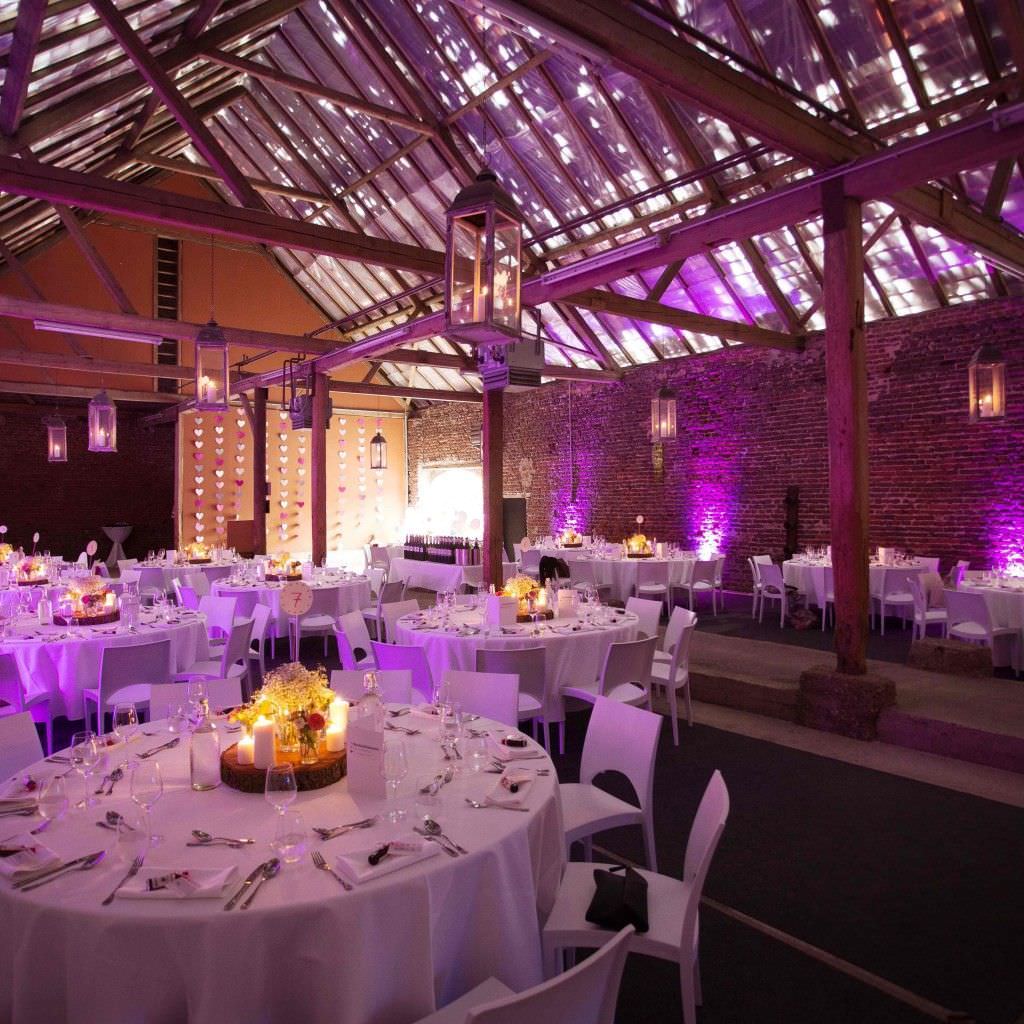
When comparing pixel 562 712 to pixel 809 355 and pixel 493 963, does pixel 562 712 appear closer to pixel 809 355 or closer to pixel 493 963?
pixel 493 963

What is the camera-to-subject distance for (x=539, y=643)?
509cm

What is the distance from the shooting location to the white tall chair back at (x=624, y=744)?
309 centimetres

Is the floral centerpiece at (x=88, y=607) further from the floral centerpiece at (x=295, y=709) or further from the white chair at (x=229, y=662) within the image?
the floral centerpiece at (x=295, y=709)

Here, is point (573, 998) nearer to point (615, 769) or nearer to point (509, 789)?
point (509, 789)

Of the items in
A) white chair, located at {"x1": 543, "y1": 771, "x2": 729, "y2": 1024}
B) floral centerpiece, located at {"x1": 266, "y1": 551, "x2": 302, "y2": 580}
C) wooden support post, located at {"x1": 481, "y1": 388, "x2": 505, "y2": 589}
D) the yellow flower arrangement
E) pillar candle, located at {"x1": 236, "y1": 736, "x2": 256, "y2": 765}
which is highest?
wooden support post, located at {"x1": 481, "y1": 388, "x2": 505, "y2": 589}

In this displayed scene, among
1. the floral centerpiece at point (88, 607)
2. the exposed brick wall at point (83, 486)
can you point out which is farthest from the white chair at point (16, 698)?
the exposed brick wall at point (83, 486)

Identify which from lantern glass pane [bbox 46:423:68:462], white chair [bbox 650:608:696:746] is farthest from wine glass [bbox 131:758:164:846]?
lantern glass pane [bbox 46:423:68:462]

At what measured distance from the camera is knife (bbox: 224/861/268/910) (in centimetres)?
184

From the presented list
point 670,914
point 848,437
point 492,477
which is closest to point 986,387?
point 848,437

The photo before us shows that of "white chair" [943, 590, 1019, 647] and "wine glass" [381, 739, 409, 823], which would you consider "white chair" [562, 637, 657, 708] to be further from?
"white chair" [943, 590, 1019, 647]

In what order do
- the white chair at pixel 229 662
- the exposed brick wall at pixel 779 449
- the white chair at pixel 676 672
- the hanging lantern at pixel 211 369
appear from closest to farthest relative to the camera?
the white chair at pixel 676 672 < the white chair at pixel 229 662 < the hanging lantern at pixel 211 369 < the exposed brick wall at pixel 779 449

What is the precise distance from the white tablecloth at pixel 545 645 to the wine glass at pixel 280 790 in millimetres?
2869

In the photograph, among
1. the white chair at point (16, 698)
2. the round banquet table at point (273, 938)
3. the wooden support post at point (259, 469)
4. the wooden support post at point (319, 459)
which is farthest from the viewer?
the wooden support post at point (259, 469)

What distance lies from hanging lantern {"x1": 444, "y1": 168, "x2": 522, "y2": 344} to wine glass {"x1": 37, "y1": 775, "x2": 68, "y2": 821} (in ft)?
7.46
